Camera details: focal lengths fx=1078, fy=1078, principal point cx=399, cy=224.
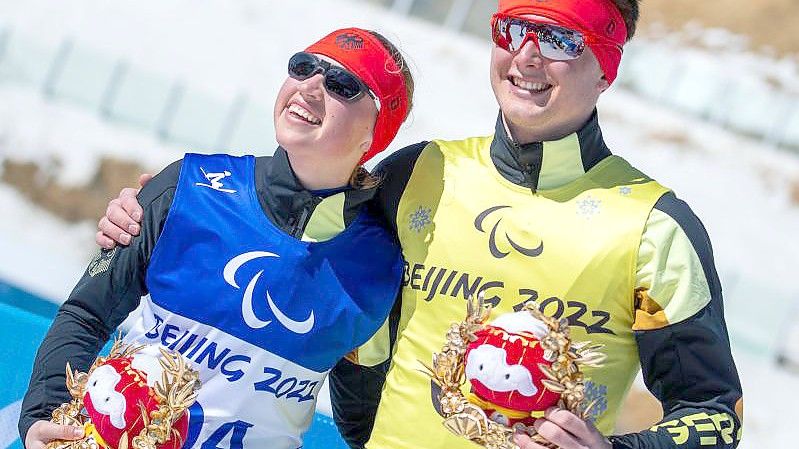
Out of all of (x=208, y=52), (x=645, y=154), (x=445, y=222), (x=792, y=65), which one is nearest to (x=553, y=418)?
(x=445, y=222)

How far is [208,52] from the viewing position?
763 inches

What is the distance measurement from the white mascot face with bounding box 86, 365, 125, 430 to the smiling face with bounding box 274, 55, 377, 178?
0.82m

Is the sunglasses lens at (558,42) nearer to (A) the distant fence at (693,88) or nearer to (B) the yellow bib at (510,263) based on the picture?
(B) the yellow bib at (510,263)

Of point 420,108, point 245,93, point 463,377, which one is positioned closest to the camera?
point 463,377

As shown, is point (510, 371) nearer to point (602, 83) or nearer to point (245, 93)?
point (602, 83)

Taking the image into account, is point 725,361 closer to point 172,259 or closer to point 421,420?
point 421,420

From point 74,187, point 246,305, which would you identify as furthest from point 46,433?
point 74,187

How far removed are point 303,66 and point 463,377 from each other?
102cm

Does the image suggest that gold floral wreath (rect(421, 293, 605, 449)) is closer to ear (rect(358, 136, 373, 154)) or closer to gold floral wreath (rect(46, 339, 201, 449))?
gold floral wreath (rect(46, 339, 201, 449))

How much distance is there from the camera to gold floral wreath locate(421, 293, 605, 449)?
7.85 feet

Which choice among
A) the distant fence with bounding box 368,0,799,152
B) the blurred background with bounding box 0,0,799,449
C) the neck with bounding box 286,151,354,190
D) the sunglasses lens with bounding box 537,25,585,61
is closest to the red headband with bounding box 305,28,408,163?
the neck with bounding box 286,151,354,190

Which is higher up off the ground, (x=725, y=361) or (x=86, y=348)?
(x=725, y=361)

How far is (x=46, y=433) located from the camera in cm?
265

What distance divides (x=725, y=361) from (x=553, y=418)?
2.04 ft
